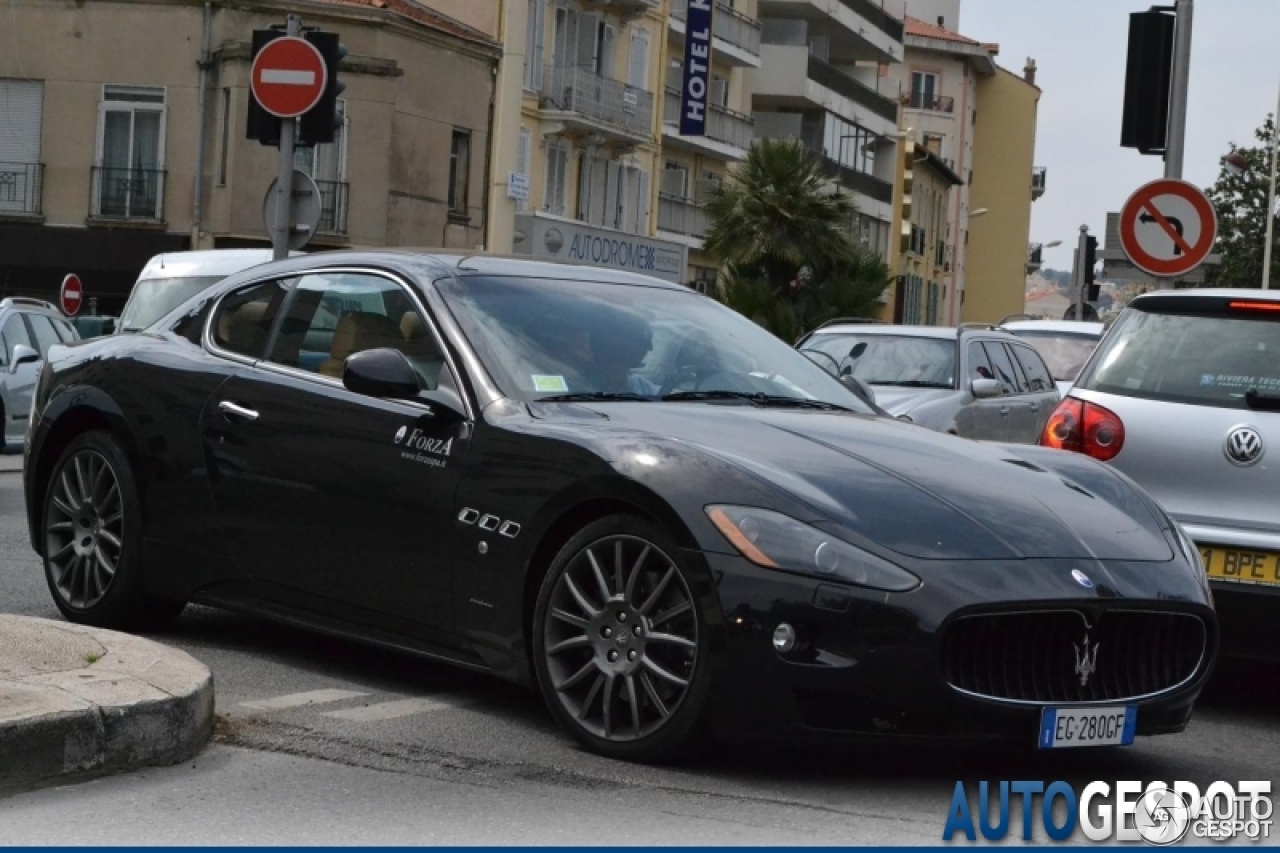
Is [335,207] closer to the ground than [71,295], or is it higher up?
higher up

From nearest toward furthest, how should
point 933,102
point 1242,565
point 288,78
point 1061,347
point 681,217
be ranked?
point 1242,565
point 288,78
point 1061,347
point 681,217
point 933,102

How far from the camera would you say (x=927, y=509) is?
6.21 metres

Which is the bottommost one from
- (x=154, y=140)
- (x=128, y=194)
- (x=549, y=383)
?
(x=549, y=383)

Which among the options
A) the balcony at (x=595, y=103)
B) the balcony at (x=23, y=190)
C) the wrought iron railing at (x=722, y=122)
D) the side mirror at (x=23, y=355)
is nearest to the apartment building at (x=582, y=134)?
the balcony at (x=595, y=103)

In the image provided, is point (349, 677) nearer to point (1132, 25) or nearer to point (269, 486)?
point (269, 486)

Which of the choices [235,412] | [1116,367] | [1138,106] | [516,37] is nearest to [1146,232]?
[1138,106]

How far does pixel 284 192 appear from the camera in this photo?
17.2 meters

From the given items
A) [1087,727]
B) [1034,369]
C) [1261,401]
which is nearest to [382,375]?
[1087,727]

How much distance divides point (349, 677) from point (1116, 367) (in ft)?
10.3

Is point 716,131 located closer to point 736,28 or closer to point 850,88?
point 736,28

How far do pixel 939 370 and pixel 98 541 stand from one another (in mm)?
10094

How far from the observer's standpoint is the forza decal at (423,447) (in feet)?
22.9

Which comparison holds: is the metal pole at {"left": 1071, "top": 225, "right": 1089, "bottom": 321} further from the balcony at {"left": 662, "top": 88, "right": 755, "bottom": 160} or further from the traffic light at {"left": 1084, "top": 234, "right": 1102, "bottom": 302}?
the balcony at {"left": 662, "top": 88, "right": 755, "bottom": 160}

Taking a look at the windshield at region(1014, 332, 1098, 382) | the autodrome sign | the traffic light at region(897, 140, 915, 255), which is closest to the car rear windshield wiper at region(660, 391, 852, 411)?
the windshield at region(1014, 332, 1098, 382)
